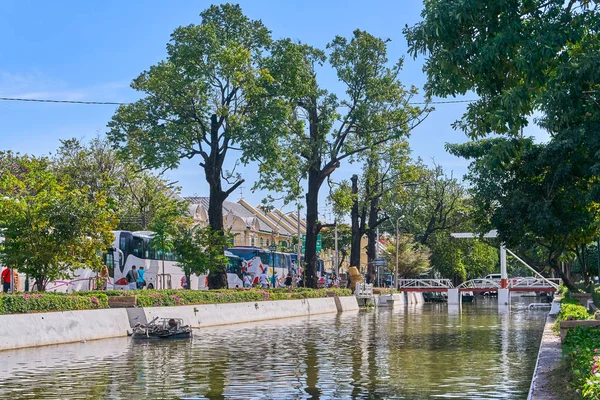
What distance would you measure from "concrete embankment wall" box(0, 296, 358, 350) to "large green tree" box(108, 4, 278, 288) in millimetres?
4094

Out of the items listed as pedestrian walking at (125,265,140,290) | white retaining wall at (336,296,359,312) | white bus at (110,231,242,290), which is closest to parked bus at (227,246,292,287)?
white retaining wall at (336,296,359,312)

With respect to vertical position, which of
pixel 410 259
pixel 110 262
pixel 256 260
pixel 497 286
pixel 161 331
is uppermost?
pixel 410 259

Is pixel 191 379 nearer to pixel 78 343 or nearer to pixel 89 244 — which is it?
pixel 78 343

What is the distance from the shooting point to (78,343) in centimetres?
2525

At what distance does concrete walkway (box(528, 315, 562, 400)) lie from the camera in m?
11.5

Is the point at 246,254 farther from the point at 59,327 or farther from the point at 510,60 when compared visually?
the point at 510,60

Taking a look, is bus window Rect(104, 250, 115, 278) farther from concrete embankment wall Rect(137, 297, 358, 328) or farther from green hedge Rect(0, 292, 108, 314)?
green hedge Rect(0, 292, 108, 314)

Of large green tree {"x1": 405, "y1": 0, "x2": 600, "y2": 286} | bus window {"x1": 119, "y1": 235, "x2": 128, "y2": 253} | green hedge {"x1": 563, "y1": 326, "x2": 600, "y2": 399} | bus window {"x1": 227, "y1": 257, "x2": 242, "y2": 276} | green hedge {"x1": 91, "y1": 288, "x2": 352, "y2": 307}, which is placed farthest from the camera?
bus window {"x1": 227, "y1": 257, "x2": 242, "y2": 276}

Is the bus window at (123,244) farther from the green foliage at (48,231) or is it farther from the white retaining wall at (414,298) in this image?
the white retaining wall at (414,298)

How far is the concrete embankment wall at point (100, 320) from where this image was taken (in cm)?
2327

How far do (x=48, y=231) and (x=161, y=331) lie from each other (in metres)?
5.43

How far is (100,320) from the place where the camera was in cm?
2712

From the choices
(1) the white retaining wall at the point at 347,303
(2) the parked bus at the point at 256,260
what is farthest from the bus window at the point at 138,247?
(2) the parked bus at the point at 256,260

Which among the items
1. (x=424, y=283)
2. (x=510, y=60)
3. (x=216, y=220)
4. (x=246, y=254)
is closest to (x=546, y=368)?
(x=510, y=60)
